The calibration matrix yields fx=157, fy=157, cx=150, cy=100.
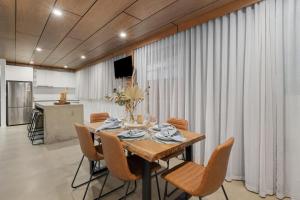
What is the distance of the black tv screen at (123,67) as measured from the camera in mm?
4148

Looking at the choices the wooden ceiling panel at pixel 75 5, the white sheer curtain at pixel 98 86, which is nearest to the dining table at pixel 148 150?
A: the wooden ceiling panel at pixel 75 5

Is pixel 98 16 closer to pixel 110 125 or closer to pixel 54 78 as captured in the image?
pixel 110 125

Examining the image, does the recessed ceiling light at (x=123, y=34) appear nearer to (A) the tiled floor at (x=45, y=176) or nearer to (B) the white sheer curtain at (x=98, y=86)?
(B) the white sheer curtain at (x=98, y=86)

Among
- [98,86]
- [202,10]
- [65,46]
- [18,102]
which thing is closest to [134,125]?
[202,10]

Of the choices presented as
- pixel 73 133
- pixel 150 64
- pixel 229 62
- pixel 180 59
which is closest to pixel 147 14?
pixel 180 59

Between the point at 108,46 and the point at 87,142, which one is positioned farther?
the point at 108,46

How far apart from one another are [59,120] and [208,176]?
4.04 m

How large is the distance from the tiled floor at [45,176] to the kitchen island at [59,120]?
34cm

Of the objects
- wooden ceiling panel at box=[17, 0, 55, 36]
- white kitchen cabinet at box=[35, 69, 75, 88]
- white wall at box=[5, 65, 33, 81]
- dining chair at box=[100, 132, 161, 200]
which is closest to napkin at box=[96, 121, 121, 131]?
dining chair at box=[100, 132, 161, 200]

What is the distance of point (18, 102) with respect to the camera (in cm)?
595

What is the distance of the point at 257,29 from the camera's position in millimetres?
2029

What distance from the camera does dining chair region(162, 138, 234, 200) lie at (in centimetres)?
116

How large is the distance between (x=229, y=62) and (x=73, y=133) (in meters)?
4.12

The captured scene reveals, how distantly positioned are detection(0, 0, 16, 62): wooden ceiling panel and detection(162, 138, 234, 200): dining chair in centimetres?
306
